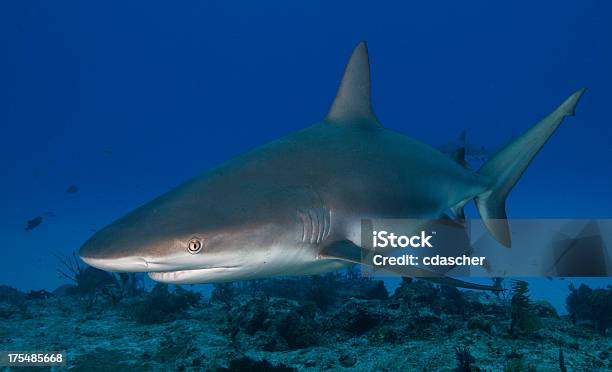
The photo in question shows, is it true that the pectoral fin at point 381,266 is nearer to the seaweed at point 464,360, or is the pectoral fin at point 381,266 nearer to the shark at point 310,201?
the shark at point 310,201

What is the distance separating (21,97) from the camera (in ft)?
389

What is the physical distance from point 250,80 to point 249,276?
164 metres

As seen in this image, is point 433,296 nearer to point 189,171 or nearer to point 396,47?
point 189,171

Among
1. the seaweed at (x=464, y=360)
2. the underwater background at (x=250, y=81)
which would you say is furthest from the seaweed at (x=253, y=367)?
the underwater background at (x=250, y=81)

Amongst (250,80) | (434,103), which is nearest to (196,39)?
(250,80)

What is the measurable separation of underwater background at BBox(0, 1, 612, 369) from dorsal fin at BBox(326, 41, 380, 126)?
7071 centimetres

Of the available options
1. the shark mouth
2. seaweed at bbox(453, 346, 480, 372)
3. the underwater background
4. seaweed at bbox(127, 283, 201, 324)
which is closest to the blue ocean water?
the underwater background

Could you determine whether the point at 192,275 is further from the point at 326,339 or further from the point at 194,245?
the point at 326,339

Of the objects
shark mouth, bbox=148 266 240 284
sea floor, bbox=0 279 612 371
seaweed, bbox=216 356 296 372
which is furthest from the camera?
sea floor, bbox=0 279 612 371

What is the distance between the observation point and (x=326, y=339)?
15.3 ft

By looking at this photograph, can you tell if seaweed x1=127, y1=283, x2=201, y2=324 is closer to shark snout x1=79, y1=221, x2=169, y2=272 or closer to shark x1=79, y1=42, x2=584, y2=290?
shark x1=79, y1=42, x2=584, y2=290

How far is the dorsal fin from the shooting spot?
424 centimetres

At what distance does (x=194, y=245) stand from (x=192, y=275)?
27 centimetres

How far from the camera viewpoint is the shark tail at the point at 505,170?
4570mm
